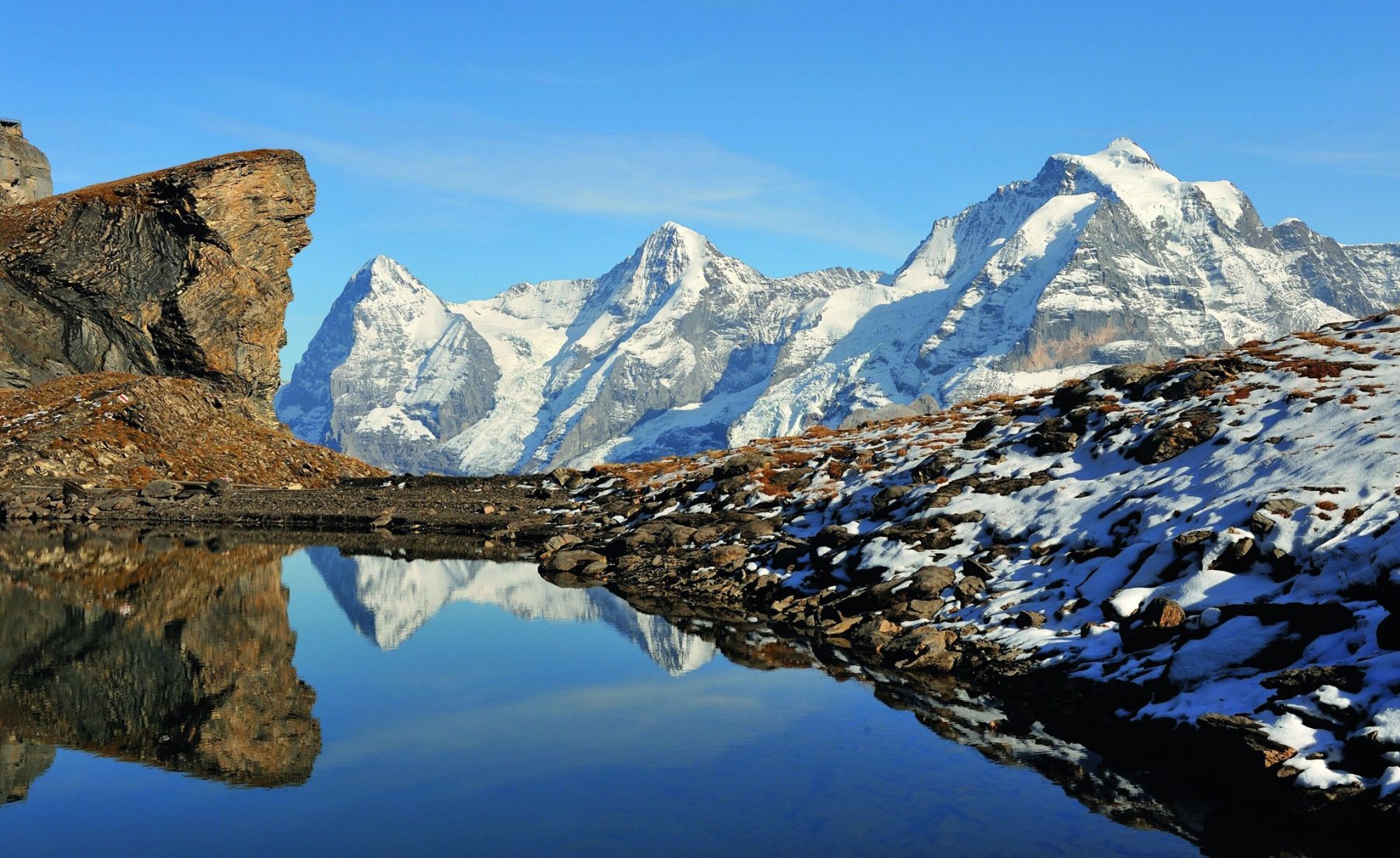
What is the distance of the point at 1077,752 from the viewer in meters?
21.6

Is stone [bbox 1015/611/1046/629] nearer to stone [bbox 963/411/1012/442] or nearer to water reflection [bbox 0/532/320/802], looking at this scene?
stone [bbox 963/411/1012/442]

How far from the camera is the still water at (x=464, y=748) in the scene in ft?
58.3

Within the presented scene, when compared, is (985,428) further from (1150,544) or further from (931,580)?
(1150,544)

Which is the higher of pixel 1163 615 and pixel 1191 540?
pixel 1191 540

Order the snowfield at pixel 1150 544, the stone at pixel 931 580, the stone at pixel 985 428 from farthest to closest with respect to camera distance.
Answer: the stone at pixel 985 428 → the stone at pixel 931 580 → the snowfield at pixel 1150 544

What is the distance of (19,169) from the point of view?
12925cm

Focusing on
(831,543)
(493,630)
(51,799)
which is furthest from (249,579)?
(51,799)

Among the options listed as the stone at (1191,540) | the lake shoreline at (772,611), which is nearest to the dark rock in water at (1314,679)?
the lake shoreline at (772,611)

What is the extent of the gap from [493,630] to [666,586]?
7.24 meters

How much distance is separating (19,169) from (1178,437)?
443ft

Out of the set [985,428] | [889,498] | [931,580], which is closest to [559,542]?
[889,498]

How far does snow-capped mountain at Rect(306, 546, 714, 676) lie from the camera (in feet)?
111

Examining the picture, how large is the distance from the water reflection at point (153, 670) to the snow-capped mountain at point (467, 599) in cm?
280

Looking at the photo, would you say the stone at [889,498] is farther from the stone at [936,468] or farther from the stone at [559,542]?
the stone at [559,542]
